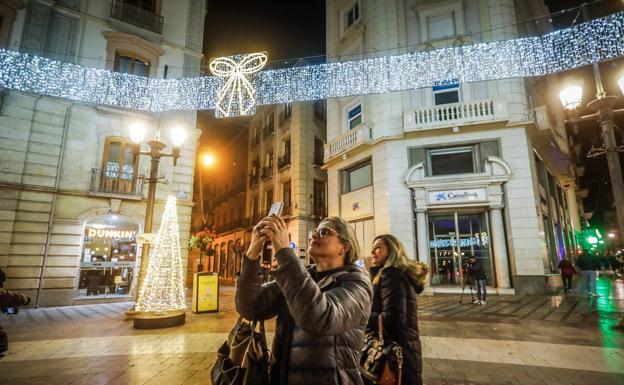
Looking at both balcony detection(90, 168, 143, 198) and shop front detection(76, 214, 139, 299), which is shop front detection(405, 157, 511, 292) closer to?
balcony detection(90, 168, 143, 198)

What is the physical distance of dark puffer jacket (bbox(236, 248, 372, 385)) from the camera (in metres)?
1.29

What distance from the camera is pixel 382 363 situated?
7.32 ft

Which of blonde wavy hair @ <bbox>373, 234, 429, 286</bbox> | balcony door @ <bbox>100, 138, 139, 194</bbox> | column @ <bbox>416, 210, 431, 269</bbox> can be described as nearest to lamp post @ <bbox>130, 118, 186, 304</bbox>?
balcony door @ <bbox>100, 138, 139, 194</bbox>

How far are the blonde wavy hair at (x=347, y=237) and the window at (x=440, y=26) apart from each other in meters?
16.7

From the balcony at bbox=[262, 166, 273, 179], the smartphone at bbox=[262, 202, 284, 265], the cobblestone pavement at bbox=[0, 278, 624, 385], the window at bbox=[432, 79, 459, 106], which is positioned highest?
the window at bbox=[432, 79, 459, 106]

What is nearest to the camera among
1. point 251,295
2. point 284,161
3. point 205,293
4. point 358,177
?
point 251,295

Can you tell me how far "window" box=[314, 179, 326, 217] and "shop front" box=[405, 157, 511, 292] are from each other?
29.3 ft

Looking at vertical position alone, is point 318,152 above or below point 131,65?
below

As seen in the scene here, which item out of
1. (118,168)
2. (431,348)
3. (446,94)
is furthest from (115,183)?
(446,94)

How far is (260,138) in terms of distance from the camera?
28062 mm

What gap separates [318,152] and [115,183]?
13.7m

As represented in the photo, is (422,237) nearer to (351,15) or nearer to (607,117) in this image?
(607,117)

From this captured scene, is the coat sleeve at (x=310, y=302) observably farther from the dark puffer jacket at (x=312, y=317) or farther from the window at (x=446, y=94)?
the window at (x=446, y=94)

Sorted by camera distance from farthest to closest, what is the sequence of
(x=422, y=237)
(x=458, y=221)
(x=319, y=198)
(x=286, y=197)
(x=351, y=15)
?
(x=286, y=197) → (x=319, y=198) → (x=351, y=15) → (x=458, y=221) → (x=422, y=237)
